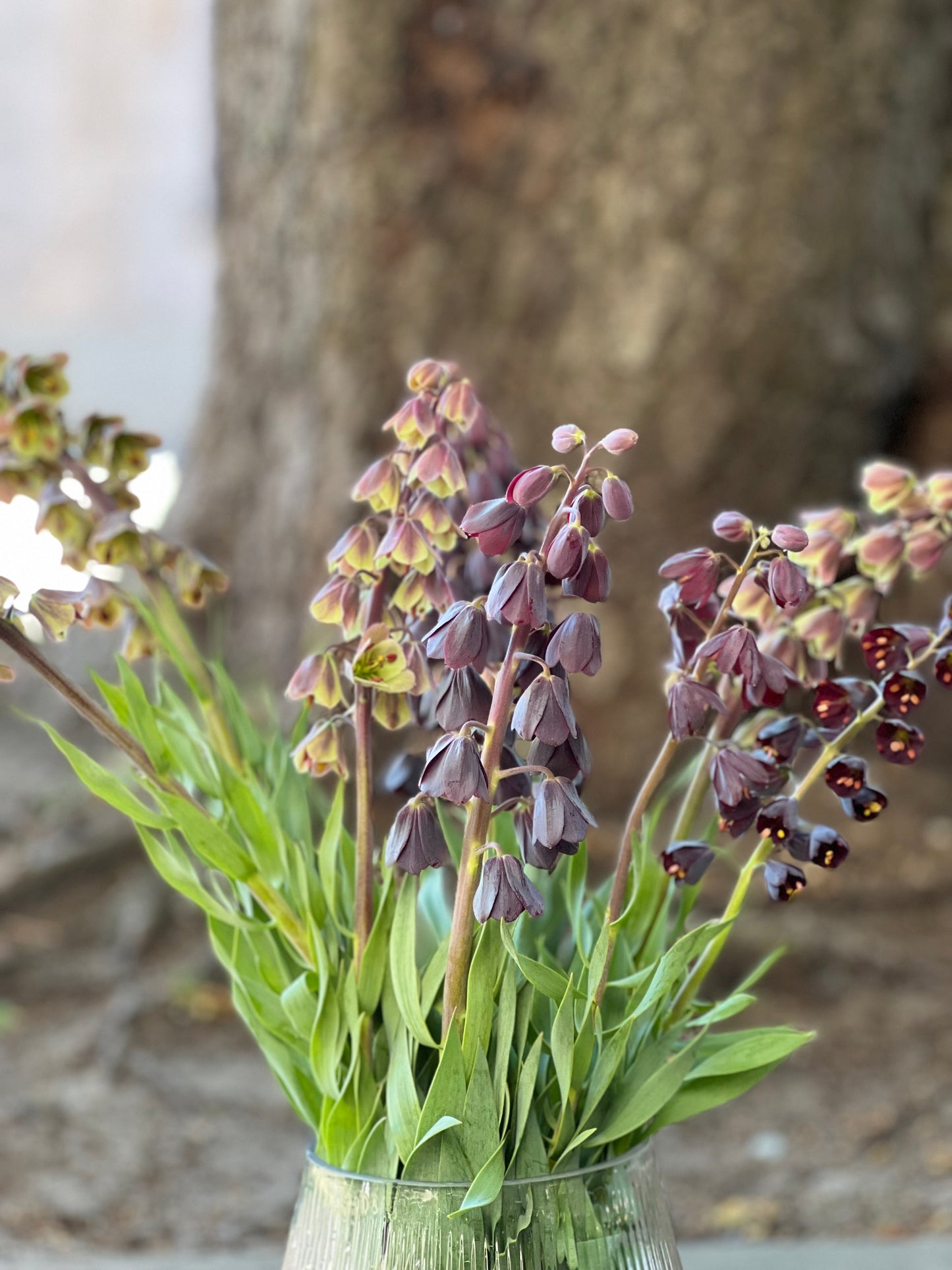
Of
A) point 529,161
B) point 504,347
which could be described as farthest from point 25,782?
point 529,161

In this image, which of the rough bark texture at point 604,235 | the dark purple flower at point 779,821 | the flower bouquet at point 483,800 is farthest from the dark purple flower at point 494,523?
the rough bark texture at point 604,235

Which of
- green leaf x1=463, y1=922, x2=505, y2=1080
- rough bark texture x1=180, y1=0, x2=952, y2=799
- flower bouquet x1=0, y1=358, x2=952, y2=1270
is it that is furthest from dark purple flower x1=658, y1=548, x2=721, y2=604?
rough bark texture x1=180, y1=0, x2=952, y2=799

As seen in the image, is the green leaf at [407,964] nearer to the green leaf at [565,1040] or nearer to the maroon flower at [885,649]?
the green leaf at [565,1040]

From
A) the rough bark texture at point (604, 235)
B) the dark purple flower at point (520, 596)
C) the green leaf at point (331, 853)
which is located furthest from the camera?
the rough bark texture at point (604, 235)

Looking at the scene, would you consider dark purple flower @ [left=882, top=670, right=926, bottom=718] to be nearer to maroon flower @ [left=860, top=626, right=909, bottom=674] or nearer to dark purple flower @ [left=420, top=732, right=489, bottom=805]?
maroon flower @ [left=860, top=626, right=909, bottom=674]

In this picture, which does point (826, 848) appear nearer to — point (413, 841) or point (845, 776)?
point (845, 776)

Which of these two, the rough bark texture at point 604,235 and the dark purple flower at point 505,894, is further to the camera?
the rough bark texture at point 604,235

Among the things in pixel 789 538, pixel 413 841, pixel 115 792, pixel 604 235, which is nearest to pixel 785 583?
pixel 789 538

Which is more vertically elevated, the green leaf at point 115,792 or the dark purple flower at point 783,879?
the green leaf at point 115,792
